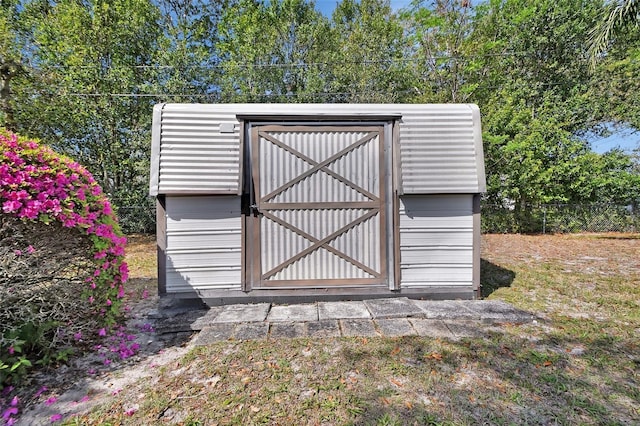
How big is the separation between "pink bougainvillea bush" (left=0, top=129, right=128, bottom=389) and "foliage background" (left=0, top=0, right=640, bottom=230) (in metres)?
7.82

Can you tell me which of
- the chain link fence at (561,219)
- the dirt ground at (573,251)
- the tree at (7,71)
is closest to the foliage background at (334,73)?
the tree at (7,71)

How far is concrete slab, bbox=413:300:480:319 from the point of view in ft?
10.6

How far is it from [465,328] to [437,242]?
1.14 m

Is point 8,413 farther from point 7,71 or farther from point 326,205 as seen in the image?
point 7,71

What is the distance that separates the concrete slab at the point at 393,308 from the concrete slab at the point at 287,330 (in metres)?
0.84

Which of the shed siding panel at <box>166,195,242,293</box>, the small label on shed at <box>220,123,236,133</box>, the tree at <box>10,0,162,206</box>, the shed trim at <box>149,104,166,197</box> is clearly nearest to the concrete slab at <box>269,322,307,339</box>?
the shed siding panel at <box>166,195,242,293</box>

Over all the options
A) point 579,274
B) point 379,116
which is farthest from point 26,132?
point 579,274

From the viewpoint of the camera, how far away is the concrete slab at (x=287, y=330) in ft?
9.29

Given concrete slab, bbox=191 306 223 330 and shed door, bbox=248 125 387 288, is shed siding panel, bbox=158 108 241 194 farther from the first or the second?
concrete slab, bbox=191 306 223 330

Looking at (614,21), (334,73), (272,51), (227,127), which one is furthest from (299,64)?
(227,127)

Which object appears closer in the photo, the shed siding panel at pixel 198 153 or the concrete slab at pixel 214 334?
the concrete slab at pixel 214 334

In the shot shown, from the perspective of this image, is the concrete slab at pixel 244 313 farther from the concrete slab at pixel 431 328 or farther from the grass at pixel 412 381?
the concrete slab at pixel 431 328

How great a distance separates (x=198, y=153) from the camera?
3.60 m

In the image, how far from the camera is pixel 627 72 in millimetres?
10367
